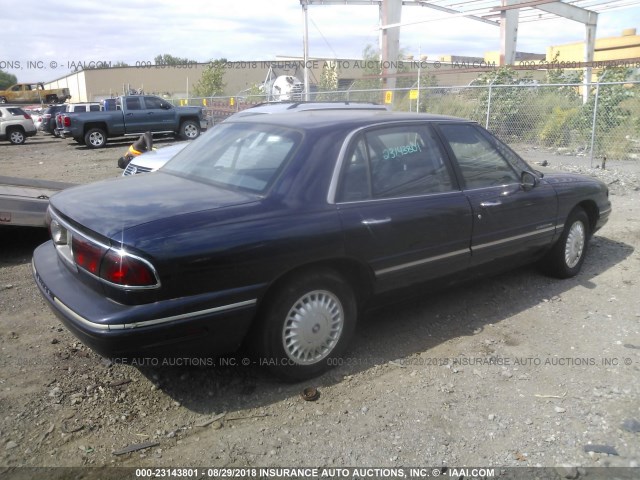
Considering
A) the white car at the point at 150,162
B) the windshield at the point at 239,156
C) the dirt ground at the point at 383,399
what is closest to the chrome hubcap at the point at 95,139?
the white car at the point at 150,162

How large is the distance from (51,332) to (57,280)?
1010mm

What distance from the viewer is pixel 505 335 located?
4023mm

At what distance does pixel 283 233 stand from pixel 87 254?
3.42 ft

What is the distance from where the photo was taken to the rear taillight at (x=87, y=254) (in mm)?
2739

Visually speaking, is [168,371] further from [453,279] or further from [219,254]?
[453,279]

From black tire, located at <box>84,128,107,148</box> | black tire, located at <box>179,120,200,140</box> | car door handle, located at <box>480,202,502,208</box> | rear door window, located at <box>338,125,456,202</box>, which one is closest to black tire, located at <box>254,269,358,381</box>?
rear door window, located at <box>338,125,456,202</box>

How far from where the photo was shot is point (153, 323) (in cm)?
265

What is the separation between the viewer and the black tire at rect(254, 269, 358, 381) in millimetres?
3100

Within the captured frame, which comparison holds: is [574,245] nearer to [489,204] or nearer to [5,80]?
[489,204]

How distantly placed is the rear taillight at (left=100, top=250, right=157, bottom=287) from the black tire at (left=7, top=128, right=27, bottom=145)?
82.1ft

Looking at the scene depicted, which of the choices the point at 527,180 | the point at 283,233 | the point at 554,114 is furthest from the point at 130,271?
the point at 554,114

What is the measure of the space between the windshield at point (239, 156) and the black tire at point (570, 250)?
2.94 metres

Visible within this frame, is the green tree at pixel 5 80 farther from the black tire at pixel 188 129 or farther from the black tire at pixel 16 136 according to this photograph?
the black tire at pixel 188 129

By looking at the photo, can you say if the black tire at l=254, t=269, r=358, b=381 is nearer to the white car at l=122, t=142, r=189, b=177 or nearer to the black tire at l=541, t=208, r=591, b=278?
the black tire at l=541, t=208, r=591, b=278
